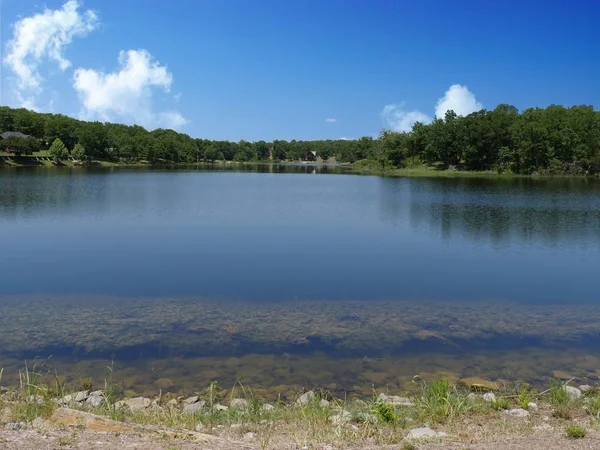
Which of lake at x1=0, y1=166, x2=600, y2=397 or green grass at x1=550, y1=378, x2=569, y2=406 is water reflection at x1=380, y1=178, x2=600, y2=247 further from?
green grass at x1=550, y1=378, x2=569, y2=406

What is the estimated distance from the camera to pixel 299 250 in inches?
813

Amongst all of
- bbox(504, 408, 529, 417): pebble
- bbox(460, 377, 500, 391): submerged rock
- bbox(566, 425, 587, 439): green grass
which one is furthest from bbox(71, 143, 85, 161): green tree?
bbox(566, 425, 587, 439): green grass

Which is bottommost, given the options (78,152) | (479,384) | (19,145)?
(479,384)

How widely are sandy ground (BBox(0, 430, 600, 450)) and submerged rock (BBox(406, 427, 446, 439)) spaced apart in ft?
0.92

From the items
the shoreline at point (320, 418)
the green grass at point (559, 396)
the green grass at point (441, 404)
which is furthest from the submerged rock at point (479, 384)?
the green grass at point (441, 404)

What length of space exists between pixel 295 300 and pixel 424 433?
25.9ft

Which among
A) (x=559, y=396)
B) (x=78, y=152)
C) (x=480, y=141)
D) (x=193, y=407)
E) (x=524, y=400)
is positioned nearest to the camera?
(x=524, y=400)

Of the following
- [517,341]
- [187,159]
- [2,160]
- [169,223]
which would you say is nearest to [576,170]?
[169,223]

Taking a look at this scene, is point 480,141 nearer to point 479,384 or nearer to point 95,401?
point 479,384

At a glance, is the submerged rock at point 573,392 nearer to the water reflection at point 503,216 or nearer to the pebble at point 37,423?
the pebble at point 37,423

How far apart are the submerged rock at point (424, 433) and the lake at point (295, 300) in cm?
270

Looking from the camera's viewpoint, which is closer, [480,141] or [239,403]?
[239,403]

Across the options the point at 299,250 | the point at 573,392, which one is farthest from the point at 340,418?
the point at 299,250

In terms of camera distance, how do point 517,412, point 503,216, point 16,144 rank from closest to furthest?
point 517,412
point 503,216
point 16,144
